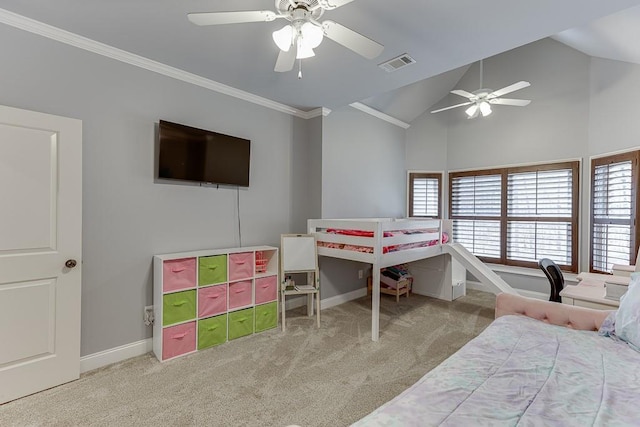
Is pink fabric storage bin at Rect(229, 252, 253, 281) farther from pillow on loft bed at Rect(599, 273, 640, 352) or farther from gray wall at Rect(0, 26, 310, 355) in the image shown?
pillow on loft bed at Rect(599, 273, 640, 352)

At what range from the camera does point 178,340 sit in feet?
8.41

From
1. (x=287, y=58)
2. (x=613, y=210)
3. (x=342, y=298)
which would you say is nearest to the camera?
(x=287, y=58)

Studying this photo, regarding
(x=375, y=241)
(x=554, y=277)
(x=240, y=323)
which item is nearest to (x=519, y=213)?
(x=554, y=277)

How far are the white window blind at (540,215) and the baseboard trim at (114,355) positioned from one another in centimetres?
493

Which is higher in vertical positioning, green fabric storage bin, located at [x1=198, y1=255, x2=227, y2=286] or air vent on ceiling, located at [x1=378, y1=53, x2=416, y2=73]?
air vent on ceiling, located at [x1=378, y1=53, x2=416, y2=73]

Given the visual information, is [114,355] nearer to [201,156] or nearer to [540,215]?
[201,156]

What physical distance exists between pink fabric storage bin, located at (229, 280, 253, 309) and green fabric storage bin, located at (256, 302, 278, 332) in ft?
0.49

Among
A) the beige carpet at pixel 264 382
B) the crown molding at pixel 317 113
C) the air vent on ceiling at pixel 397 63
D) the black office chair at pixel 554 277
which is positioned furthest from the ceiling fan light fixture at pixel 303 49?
the black office chair at pixel 554 277

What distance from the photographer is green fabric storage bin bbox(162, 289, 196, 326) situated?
251 centimetres

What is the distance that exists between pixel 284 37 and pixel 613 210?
4155 mm

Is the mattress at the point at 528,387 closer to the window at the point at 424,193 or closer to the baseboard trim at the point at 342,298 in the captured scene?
the baseboard trim at the point at 342,298

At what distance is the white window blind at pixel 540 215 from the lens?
411 centimetres

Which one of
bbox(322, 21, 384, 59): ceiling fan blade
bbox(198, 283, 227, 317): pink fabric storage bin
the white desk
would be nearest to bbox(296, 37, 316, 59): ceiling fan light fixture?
bbox(322, 21, 384, 59): ceiling fan blade

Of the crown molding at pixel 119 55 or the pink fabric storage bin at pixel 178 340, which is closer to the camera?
the crown molding at pixel 119 55
